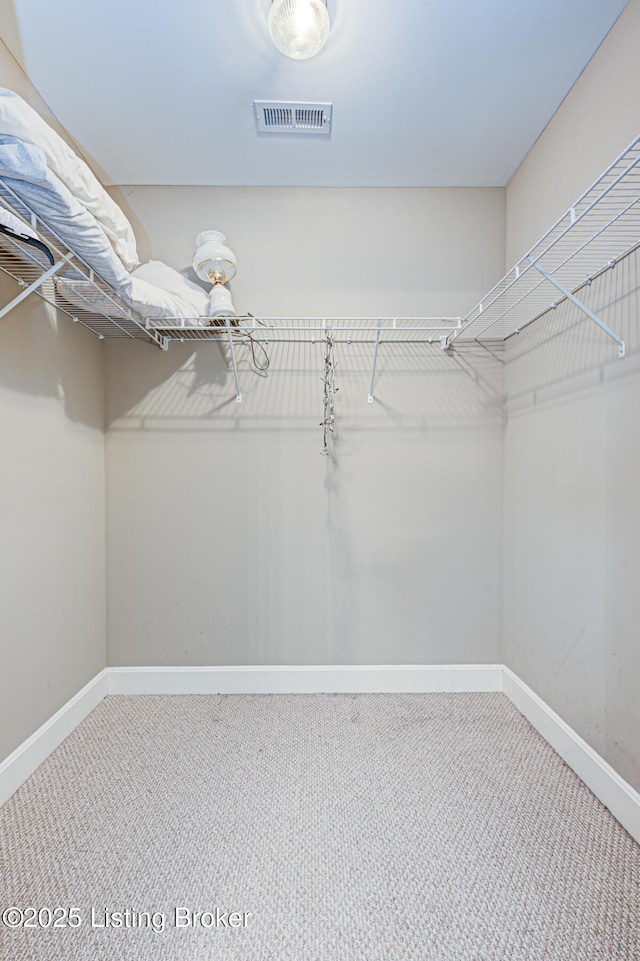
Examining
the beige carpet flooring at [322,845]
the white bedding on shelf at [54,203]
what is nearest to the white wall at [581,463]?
the beige carpet flooring at [322,845]

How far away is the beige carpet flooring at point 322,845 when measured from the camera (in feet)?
3.31

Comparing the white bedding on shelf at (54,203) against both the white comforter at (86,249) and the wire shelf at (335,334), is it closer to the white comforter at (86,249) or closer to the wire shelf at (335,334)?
the white comforter at (86,249)

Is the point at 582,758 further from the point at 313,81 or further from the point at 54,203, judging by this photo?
the point at 313,81

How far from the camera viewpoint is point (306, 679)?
6.79 feet

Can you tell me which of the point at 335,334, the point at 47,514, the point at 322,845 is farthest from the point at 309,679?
the point at 335,334

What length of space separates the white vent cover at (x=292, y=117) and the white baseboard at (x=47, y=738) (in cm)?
252

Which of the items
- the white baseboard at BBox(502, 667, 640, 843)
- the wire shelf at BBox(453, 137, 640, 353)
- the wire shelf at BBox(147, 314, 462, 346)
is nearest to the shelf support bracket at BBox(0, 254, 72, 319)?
the wire shelf at BBox(147, 314, 462, 346)

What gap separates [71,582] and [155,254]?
5.20ft

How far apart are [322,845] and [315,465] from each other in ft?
4.70

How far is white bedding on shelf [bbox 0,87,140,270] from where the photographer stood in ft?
3.04

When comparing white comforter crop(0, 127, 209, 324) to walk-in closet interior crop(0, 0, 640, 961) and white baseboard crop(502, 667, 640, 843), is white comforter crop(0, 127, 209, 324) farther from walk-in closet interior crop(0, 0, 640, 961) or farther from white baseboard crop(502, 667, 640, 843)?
white baseboard crop(502, 667, 640, 843)

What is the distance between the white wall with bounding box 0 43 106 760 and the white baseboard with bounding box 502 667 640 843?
6.54 ft

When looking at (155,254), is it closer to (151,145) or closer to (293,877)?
(151,145)

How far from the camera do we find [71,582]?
180cm
